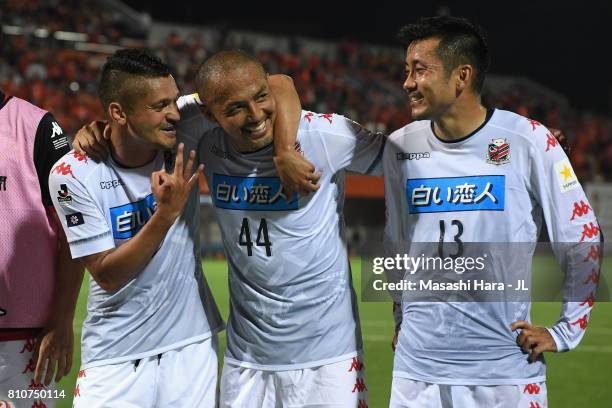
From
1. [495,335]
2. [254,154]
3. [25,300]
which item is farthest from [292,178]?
[25,300]

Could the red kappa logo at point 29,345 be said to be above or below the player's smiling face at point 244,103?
below

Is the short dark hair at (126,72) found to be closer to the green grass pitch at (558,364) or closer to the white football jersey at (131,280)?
the white football jersey at (131,280)

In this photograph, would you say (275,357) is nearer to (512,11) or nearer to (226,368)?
(226,368)

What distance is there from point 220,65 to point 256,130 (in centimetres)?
30

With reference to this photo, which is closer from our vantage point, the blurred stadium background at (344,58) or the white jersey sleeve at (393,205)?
the white jersey sleeve at (393,205)

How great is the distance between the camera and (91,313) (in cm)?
351

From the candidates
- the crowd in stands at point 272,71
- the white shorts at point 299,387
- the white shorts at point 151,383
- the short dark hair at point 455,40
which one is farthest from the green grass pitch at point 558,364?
the crowd in stands at point 272,71

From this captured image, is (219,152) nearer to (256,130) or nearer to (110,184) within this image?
(256,130)

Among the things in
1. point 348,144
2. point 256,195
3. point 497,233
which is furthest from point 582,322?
point 256,195

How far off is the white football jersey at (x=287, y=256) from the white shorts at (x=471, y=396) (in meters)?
0.34

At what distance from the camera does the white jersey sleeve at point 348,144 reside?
139 inches

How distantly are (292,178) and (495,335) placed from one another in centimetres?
98

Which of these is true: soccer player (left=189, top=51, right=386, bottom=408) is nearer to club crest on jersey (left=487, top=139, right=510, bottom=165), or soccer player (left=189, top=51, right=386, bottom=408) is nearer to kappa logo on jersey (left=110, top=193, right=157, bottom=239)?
kappa logo on jersey (left=110, top=193, right=157, bottom=239)

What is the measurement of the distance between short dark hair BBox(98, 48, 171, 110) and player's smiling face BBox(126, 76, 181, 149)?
3cm
